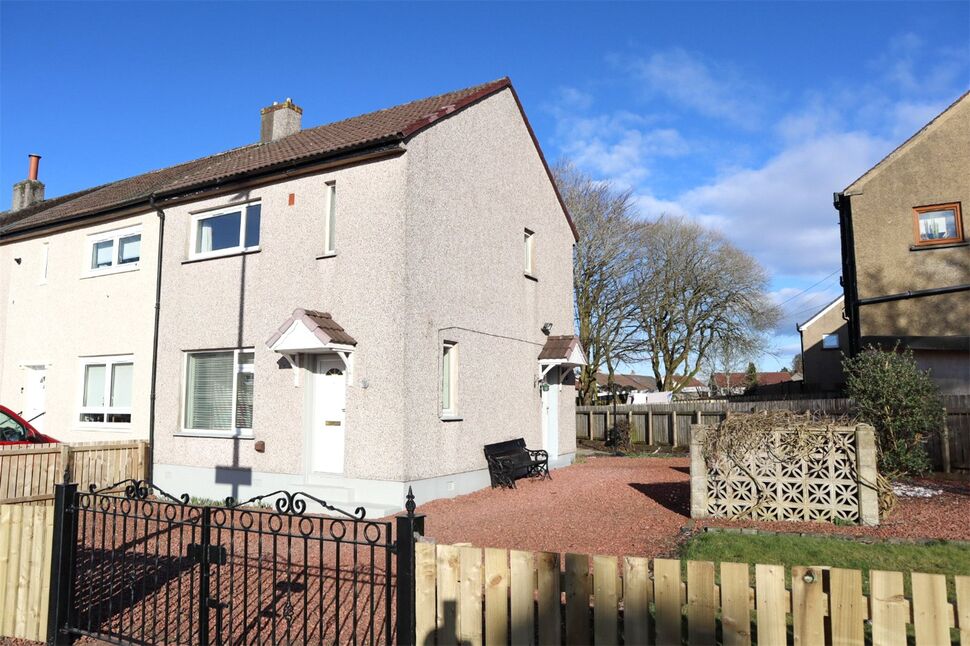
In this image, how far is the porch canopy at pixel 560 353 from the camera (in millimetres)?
15695

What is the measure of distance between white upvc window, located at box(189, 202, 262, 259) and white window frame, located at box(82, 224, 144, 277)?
5.73 ft

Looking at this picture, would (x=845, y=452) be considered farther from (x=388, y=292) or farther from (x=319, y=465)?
(x=319, y=465)

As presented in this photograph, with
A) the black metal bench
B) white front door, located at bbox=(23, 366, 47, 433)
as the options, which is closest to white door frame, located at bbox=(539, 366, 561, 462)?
the black metal bench

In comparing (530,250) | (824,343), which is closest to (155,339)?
(530,250)

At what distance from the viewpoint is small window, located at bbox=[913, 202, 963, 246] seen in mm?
16844

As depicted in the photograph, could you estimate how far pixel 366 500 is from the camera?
35.7ft

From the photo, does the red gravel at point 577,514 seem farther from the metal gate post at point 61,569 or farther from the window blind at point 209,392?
the window blind at point 209,392

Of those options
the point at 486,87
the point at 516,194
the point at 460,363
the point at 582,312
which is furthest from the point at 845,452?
the point at 582,312

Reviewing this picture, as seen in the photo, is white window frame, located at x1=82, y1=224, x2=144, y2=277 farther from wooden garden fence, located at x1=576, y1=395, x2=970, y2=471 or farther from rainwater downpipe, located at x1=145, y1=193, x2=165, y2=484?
wooden garden fence, located at x1=576, y1=395, x2=970, y2=471

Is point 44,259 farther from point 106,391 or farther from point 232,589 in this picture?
point 232,589

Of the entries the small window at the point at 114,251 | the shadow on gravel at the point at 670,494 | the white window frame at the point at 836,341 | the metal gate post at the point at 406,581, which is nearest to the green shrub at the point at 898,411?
the shadow on gravel at the point at 670,494

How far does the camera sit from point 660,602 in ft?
12.0

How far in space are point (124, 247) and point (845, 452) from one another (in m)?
14.7

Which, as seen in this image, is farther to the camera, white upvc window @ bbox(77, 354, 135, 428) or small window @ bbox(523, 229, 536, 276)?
small window @ bbox(523, 229, 536, 276)
